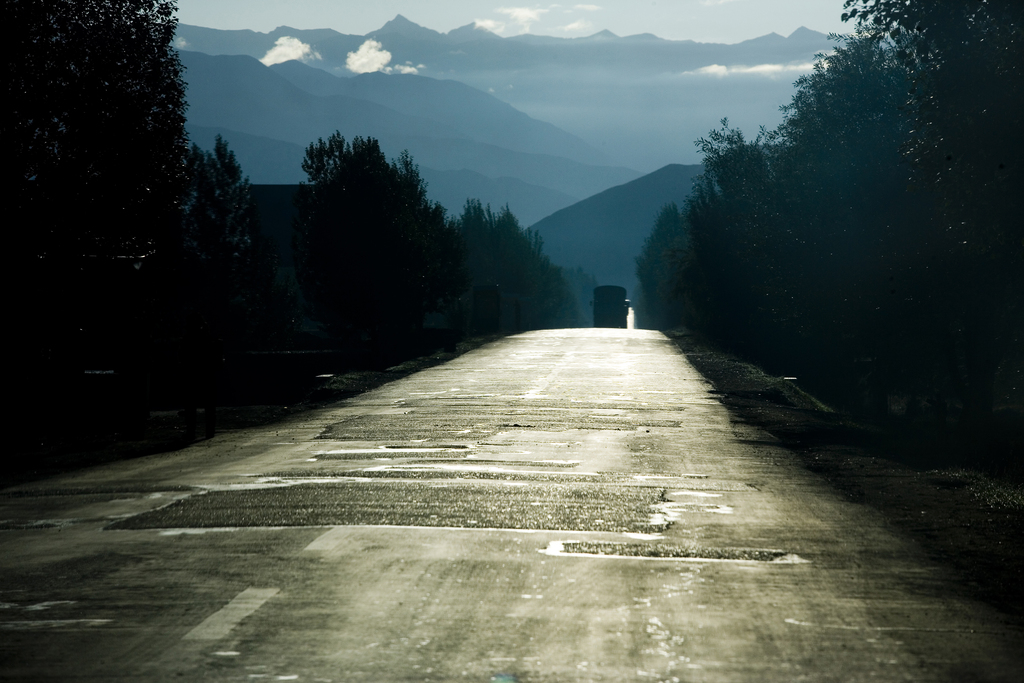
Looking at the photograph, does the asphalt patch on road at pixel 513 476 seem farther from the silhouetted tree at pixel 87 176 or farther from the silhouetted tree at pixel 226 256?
the silhouetted tree at pixel 226 256

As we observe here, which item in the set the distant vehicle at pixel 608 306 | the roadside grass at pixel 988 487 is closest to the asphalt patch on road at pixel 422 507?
the roadside grass at pixel 988 487

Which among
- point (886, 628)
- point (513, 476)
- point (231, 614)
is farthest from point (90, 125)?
point (886, 628)

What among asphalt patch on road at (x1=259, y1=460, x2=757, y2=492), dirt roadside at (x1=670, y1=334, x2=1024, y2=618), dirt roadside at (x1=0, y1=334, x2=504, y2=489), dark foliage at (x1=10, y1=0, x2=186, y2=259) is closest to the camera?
dirt roadside at (x1=670, y1=334, x2=1024, y2=618)

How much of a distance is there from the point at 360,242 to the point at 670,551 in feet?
140

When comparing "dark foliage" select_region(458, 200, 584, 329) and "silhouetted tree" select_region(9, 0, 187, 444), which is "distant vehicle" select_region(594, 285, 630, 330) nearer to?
"dark foliage" select_region(458, 200, 584, 329)

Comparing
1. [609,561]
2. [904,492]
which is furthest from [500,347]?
[609,561]

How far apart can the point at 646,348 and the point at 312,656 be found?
38.2m

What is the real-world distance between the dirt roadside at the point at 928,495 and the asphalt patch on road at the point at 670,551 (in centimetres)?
121

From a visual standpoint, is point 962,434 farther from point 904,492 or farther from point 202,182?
point 202,182

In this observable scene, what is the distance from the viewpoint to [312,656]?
4520mm

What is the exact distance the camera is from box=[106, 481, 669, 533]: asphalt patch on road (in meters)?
7.72

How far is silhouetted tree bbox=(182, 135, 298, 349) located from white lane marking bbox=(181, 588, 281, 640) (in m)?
42.0

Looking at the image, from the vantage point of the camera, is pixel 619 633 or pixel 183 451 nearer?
pixel 619 633

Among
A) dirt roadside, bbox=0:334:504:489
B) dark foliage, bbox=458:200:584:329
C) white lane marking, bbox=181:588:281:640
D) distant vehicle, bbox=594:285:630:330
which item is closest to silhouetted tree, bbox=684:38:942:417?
dirt roadside, bbox=0:334:504:489
